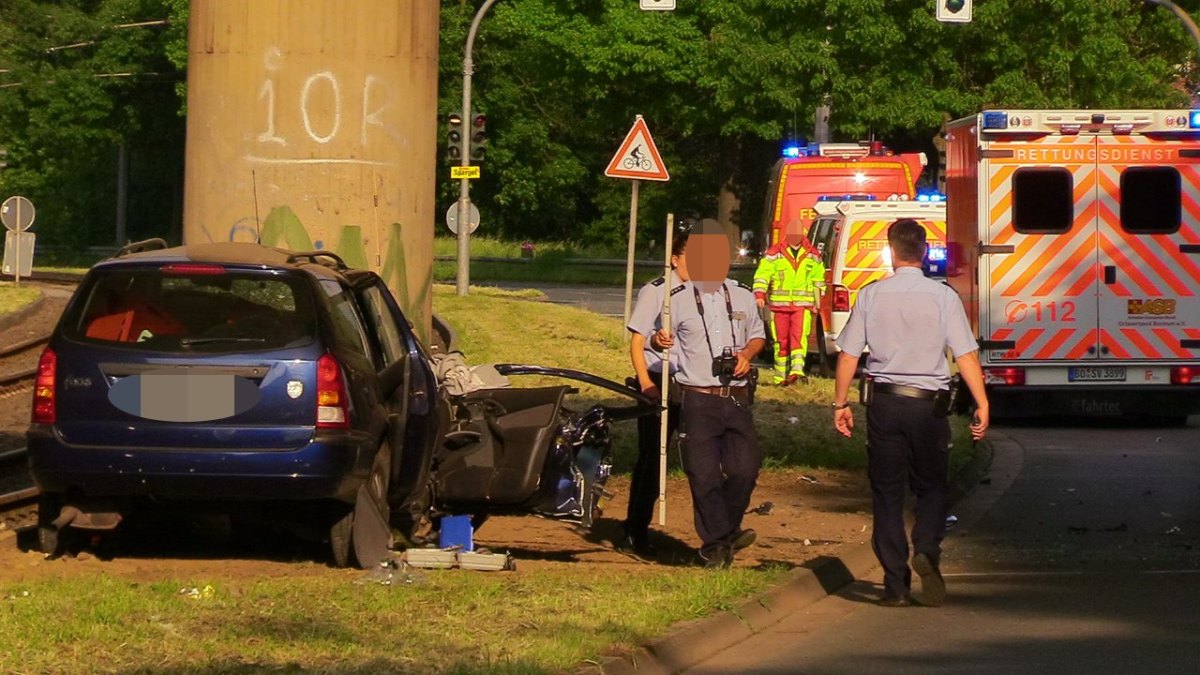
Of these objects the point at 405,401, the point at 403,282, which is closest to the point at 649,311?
the point at 405,401

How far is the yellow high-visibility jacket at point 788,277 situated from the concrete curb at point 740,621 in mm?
10803

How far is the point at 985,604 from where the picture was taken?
9156 millimetres

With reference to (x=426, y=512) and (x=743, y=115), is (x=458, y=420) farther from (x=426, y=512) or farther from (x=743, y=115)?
(x=743, y=115)

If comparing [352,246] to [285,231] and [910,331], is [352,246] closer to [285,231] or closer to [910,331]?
[285,231]

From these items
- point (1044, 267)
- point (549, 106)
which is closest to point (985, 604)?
point (1044, 267)

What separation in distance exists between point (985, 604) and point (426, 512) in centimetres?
300

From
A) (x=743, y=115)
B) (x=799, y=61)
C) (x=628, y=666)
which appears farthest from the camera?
(x=743, y=115)

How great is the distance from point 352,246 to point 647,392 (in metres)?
2.82

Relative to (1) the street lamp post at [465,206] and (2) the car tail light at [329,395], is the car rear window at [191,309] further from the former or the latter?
(1) the street lamp post at [465,206]

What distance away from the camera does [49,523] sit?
9336 millimetres

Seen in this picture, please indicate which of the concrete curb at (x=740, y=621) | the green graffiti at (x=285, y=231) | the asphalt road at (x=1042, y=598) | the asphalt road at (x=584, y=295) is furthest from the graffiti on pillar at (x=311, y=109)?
the asphalt road at (x=584, y=295)

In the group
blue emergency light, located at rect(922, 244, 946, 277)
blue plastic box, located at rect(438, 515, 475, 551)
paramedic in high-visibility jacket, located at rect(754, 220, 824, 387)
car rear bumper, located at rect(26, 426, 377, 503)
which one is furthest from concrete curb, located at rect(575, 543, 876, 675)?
paramedic in high-visibility jacket, located at rect(754, 220, 824, 387)

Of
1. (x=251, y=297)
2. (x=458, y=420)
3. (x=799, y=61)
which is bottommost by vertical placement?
(x=458, y=420)

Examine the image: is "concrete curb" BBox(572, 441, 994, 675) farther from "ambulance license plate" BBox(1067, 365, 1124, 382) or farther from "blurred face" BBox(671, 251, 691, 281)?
"ambulance license plate" BBox(1067, 365, 1124, 382)
